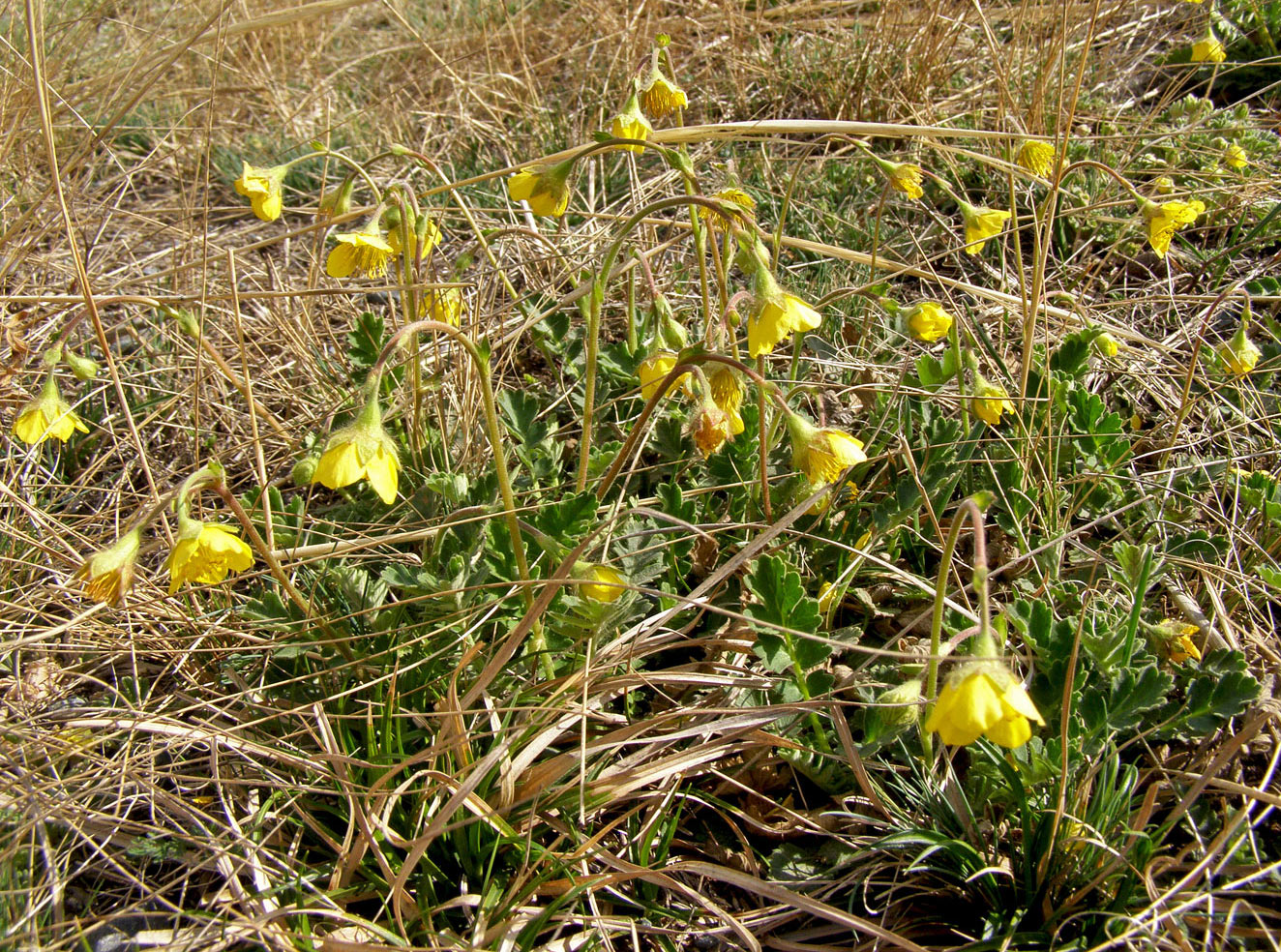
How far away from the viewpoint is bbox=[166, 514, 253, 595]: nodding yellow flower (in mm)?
1857

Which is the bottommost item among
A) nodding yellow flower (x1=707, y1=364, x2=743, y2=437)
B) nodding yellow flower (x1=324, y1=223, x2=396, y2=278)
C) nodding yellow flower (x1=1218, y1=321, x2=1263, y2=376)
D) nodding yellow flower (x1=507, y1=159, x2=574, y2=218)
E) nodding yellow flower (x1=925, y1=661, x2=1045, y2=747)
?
nodding yellow flower (x1=1218, y1=321, x2=1263, y2=376)

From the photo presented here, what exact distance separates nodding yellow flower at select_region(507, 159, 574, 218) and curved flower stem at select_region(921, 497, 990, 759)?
130cm

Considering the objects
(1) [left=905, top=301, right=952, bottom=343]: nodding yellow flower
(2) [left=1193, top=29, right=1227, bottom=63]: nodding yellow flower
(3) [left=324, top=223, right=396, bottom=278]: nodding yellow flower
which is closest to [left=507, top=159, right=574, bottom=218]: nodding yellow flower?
(3) [left=324, top=223, right=396, bottom=278]: nodding yellow flower

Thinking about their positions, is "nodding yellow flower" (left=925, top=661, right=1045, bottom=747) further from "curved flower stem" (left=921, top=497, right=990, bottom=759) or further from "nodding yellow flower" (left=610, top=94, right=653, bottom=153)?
"nodding yellow flower" (left=610, top=94, right=653, bottom=153)

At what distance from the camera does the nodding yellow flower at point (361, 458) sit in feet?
6.02

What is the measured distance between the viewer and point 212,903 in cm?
186

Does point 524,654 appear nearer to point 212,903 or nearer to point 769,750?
point 769,750

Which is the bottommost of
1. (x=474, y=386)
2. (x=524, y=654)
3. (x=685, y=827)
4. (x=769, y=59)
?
(x=685, y=827)

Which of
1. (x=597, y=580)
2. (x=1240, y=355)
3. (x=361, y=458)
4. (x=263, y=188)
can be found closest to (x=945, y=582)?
(x=597, y=580)

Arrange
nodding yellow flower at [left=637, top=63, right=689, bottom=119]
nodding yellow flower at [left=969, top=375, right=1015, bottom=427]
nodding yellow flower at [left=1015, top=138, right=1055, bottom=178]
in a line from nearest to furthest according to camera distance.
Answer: nodding yellow flower at [left=969, top=375, right=1015, bottom=427] < nodding yellow flower at [left=637, top=63, right=689, bottom=119] < nodding yellow flower at [left=1015, top=138, right=1055, bottom=178]

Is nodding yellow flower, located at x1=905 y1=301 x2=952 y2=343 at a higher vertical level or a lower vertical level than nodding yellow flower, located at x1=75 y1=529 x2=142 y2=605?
lower

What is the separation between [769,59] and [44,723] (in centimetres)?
443

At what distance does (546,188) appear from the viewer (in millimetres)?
2350

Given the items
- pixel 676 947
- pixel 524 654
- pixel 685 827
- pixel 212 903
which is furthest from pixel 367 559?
pixel 676 947
